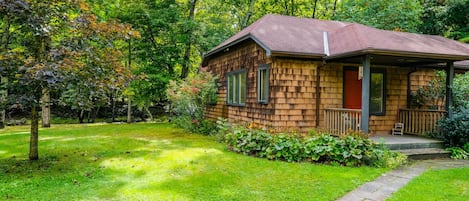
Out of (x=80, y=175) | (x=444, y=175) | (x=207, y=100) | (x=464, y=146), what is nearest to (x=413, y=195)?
(x=444, y=175)

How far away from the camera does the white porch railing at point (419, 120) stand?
9430 millimetres

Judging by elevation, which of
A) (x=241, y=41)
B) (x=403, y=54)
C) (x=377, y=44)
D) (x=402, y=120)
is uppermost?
(x=241, y=41)

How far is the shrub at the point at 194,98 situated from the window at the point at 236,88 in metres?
1.01

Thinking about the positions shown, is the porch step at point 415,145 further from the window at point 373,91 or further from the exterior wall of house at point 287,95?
the exterior wall of house at point 287,95

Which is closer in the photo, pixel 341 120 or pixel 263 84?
pixel 341 120

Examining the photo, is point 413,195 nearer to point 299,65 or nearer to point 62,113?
point 299,65

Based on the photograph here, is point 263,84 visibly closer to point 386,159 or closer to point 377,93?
point 377,93

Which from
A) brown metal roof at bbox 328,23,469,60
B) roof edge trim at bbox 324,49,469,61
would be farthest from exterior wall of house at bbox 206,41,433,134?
roof edge trim at bbox 324,49,469,61

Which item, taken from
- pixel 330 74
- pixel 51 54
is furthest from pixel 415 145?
pixel 51 54

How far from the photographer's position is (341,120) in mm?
8992

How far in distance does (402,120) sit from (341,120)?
2790 mm

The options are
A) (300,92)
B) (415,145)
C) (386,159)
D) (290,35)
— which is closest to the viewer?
(386,159)

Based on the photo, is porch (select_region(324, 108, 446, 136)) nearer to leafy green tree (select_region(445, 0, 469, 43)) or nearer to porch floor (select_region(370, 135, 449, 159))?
porch floor (select_region(370, 135, 449, 159))

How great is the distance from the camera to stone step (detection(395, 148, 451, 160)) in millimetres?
7778
